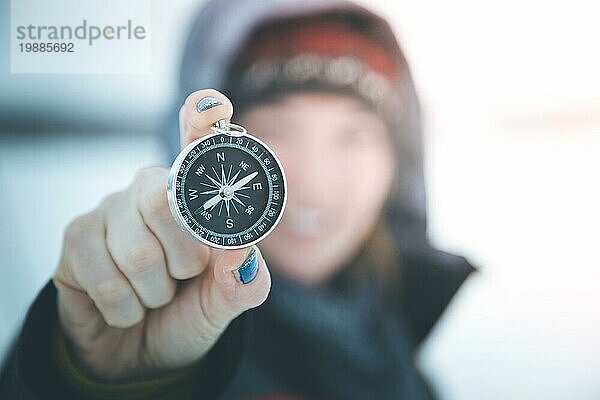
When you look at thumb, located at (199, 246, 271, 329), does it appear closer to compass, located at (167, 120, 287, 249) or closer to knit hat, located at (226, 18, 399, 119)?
compass, located at (167, 120, 287, 249)

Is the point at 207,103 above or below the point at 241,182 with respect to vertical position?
above

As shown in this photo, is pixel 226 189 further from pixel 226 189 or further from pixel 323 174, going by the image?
pixel 323 174

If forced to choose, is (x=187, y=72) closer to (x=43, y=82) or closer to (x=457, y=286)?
(x=43, y=82)

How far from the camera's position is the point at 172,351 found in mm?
2018


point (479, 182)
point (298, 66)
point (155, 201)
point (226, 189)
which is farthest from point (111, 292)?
point (479, 182)

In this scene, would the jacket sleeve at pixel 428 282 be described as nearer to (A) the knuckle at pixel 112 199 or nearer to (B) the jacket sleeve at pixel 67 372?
(B) the jacket sleeve at pixel 67 372

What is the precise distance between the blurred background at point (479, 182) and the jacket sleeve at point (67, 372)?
0.04 m

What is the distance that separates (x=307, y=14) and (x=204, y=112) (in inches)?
16.1

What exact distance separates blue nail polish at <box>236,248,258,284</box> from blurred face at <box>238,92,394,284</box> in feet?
0.64

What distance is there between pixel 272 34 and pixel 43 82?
48cm

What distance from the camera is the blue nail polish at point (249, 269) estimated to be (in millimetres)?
1804

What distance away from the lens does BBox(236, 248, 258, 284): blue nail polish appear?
180cm

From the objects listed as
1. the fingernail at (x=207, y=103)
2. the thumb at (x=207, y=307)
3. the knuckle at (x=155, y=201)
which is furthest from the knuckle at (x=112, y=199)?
the fingernail at (x=207, y=103)

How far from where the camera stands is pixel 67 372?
6.66 ft
